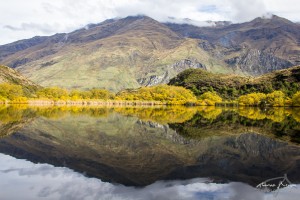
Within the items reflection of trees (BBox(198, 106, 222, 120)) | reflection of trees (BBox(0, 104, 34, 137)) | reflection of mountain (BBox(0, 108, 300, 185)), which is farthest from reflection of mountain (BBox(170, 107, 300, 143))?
reflection of trees (BBox(0, 104, 34, 137))

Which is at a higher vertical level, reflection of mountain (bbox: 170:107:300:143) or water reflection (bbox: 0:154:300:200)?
water reflection (bbox: 0:154:300:200)

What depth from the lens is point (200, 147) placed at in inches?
1323

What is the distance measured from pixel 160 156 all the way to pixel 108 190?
11.2 meters

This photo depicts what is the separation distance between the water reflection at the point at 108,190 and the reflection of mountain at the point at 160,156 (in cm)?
132

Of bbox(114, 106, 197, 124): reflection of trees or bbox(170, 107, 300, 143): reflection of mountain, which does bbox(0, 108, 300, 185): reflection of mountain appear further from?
bbox(114, 106, 197, 124): reflection of trees

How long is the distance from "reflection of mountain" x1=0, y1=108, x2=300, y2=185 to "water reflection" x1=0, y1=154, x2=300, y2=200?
1320 millimetres

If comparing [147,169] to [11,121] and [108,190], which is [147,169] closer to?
[108,190]

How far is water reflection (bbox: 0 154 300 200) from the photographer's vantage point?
16641mm

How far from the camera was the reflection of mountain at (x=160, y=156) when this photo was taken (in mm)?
21781

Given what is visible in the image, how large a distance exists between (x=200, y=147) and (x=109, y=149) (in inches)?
343

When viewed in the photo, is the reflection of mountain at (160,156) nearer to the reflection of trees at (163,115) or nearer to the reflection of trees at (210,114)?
the reflection of trees at (163,115)

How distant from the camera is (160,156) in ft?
93.1

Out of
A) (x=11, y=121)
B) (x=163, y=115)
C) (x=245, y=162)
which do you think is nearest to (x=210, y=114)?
(x=163, y=115)

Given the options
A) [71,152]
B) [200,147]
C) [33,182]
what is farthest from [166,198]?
[200,147]
